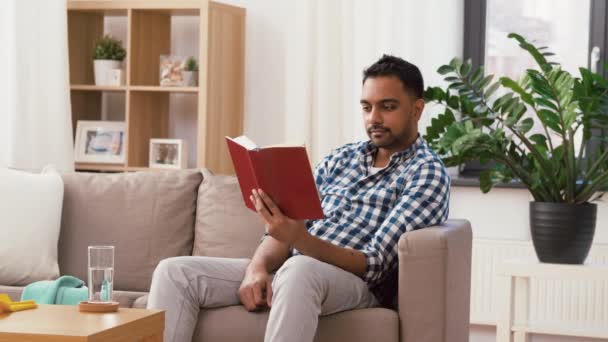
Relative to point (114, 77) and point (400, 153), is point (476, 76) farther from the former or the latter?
point (114, 77)

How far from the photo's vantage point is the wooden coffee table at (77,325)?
1988 mm

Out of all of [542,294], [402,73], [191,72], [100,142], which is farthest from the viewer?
[100,142]

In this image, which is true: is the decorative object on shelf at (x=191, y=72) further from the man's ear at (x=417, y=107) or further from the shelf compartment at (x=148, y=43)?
the man's ear at (x=417, y=107)

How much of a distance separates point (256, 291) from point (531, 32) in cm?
234

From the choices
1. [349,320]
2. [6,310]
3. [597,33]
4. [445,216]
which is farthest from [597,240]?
[6,310]

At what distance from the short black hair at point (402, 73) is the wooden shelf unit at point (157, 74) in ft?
4.82

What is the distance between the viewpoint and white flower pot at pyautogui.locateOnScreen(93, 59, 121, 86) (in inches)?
177

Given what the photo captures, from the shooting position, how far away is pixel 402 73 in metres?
2.97

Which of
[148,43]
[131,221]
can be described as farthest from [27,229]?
[148,43]

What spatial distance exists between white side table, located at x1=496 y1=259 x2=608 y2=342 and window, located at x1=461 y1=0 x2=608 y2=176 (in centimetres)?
115

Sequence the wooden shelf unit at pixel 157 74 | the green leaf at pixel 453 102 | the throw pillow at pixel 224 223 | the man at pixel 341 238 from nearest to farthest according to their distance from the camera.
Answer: the man at pixel 341 238 < the throw pillow at pixel 224 223 < the green leaf at pixel 453 102 < the wooden shelf unit at pixel 157 74

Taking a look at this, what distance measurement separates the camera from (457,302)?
9.02 feet

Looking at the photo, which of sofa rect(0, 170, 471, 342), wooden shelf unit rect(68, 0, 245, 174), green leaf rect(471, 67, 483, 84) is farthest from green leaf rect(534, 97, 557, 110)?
wooden shelf unit rect(68, 0, 245, 174)

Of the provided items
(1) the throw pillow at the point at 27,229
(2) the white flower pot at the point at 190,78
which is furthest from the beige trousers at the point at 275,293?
(2) the white flower pot at the point at 190,78
